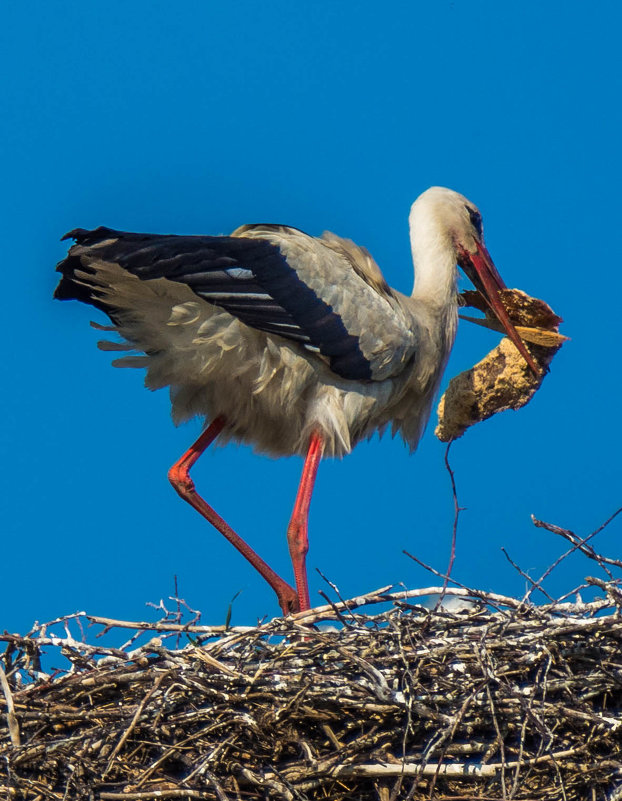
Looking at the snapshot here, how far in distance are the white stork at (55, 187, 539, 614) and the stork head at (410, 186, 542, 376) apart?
137 mm

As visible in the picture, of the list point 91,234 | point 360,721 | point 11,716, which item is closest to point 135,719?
point 11,716

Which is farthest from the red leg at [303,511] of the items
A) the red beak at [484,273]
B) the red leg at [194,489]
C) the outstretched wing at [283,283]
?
the red beak at [484,273]

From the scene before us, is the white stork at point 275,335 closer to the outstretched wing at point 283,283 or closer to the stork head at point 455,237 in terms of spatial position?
the outstretched wing at point 283,283

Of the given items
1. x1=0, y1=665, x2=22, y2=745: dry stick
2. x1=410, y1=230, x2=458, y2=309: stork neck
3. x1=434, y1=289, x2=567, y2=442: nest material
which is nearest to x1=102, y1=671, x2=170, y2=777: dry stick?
x1=0, y1=665, x2=22, y2=745: dry stick

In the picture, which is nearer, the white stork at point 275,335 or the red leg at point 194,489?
the white stork at point 275,335

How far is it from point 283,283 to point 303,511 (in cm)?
101

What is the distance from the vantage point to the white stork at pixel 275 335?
527cm

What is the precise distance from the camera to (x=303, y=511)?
19.3ft

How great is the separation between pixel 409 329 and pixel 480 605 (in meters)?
1.63

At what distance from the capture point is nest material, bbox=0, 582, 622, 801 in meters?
4.03

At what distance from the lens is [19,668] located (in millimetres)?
4488

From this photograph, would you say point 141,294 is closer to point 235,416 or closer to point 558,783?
point 235,416

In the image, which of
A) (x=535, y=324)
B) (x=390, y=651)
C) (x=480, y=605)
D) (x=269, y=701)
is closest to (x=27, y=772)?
(x=269, y=701)

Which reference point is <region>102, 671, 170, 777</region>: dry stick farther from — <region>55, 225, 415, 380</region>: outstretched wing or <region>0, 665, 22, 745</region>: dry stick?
<region>55, 225, 415, 380</region>: outstretched wing
